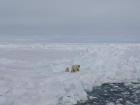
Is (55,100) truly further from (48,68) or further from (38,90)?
(48,68)

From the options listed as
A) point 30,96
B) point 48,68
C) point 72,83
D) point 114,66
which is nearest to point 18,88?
point 30,96

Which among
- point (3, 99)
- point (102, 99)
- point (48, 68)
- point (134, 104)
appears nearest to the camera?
point (3, 99)

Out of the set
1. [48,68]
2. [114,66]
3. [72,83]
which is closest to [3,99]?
[72,83]

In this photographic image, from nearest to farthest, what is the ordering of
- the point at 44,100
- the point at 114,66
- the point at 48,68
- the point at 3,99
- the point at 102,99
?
the point at 3,99 < the point at 44,100 < the point at 102,99 < the point at 48,68 < the point at 114,66

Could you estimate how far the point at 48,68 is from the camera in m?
27.4

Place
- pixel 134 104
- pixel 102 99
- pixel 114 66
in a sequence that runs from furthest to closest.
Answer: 1. pixel 114 66
2. pixel 102 99
3. pixel 134 104

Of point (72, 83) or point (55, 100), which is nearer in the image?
point (55, 100)

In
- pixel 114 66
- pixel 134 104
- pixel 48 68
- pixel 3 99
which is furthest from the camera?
pixel 114 66

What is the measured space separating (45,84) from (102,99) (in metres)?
3.46

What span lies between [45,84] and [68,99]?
247 cm

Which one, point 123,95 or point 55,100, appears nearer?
point 55,100

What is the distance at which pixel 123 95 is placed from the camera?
19859mm

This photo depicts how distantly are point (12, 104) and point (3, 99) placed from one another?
20.4 inches

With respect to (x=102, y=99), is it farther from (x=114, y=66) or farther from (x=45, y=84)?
(x=114, y=66)
